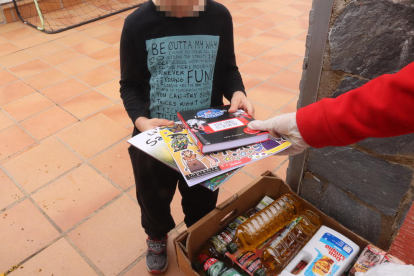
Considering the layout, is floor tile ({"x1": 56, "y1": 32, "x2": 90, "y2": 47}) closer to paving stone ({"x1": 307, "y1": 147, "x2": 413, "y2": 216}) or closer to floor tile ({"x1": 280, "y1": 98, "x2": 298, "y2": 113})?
floor tile ({"x1": 280, "y1": 98, "x2": 298, "y2": 113})

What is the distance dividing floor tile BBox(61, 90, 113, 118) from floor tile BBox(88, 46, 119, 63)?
69 cm

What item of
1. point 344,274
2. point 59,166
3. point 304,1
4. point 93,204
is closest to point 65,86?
point 59,166

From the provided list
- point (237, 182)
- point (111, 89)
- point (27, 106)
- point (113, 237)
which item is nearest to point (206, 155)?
point (113, 237)

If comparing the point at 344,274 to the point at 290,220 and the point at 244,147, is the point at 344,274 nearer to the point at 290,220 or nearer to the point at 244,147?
the point at 290,220

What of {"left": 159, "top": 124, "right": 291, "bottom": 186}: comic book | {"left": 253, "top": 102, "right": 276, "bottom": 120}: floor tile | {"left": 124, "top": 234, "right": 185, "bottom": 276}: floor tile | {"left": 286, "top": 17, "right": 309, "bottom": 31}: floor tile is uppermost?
{"left": 159, "top": 124, "right": 291, "bottom": 186}: comic book

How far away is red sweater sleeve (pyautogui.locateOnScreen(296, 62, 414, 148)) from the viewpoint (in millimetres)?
758

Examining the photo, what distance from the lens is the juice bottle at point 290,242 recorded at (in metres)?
1.19

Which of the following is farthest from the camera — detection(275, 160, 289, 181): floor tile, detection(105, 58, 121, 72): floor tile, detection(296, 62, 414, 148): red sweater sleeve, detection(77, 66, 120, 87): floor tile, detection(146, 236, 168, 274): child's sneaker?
detection(105, 58, 121, 72): floor tile

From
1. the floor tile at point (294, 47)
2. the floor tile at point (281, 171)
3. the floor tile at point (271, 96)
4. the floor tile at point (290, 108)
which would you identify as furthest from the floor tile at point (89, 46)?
the floor tile at point (281, 171)

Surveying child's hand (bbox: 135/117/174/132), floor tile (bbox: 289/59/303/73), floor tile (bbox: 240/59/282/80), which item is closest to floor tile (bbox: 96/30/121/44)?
floor tile (bbox: 240/59/282/80)

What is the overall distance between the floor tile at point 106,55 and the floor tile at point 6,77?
2.64 feet

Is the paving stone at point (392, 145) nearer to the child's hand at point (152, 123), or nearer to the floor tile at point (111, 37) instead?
the child's hand at point (152, 123)

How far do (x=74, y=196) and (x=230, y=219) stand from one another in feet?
3.61

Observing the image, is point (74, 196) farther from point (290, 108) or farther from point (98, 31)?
point (98, 31)
